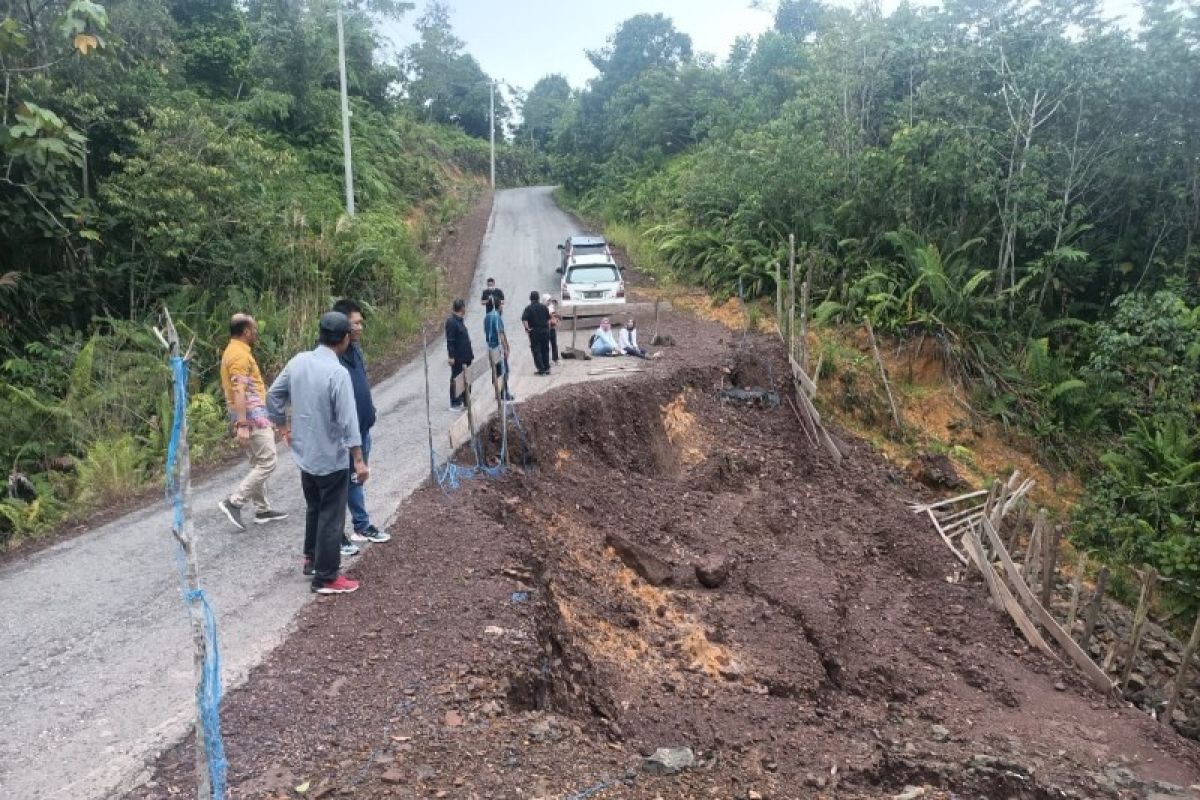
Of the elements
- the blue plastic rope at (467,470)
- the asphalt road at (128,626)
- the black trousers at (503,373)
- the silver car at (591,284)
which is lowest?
the asphalt road at (128,626)

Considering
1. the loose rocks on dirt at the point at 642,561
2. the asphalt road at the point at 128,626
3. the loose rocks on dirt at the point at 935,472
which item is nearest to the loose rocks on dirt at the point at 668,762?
the asphalt road at the point at 128,626

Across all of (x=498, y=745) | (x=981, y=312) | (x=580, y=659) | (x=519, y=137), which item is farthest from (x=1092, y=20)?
(x=519, y=137)

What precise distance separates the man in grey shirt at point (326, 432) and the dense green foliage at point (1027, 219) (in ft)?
36.7

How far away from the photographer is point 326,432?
545cm

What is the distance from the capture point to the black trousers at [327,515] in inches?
219

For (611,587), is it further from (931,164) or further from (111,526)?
(931,164)

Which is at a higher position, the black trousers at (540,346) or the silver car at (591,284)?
the silver car at (591,284)

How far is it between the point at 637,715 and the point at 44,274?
1279 centimetres

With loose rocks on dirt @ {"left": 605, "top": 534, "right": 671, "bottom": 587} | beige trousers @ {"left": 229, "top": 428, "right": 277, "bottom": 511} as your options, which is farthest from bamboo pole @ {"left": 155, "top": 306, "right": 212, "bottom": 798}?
loose rocks on dirt @ {"left": 605, "top": 534, "right": 671, "bottom": 587}

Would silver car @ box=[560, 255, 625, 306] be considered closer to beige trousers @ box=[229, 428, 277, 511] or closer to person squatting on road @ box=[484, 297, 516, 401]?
person squatting on road @ box=[484, 297, 516, 401]

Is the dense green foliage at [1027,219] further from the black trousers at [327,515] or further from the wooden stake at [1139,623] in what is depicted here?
the black trousers at [327,515]

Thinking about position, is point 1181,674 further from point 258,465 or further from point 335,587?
point 258,465

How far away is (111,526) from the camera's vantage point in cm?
752

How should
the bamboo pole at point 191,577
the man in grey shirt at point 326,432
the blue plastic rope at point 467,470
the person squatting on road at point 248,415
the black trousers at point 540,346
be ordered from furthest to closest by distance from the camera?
1. the black trousers at point 540,346
2. the blue plastic rope at point 467,470
3. the person squatting on road at point 248,415
4. the man in grey shirt at point 326,432
5. the bamboo pole at point 191,577
